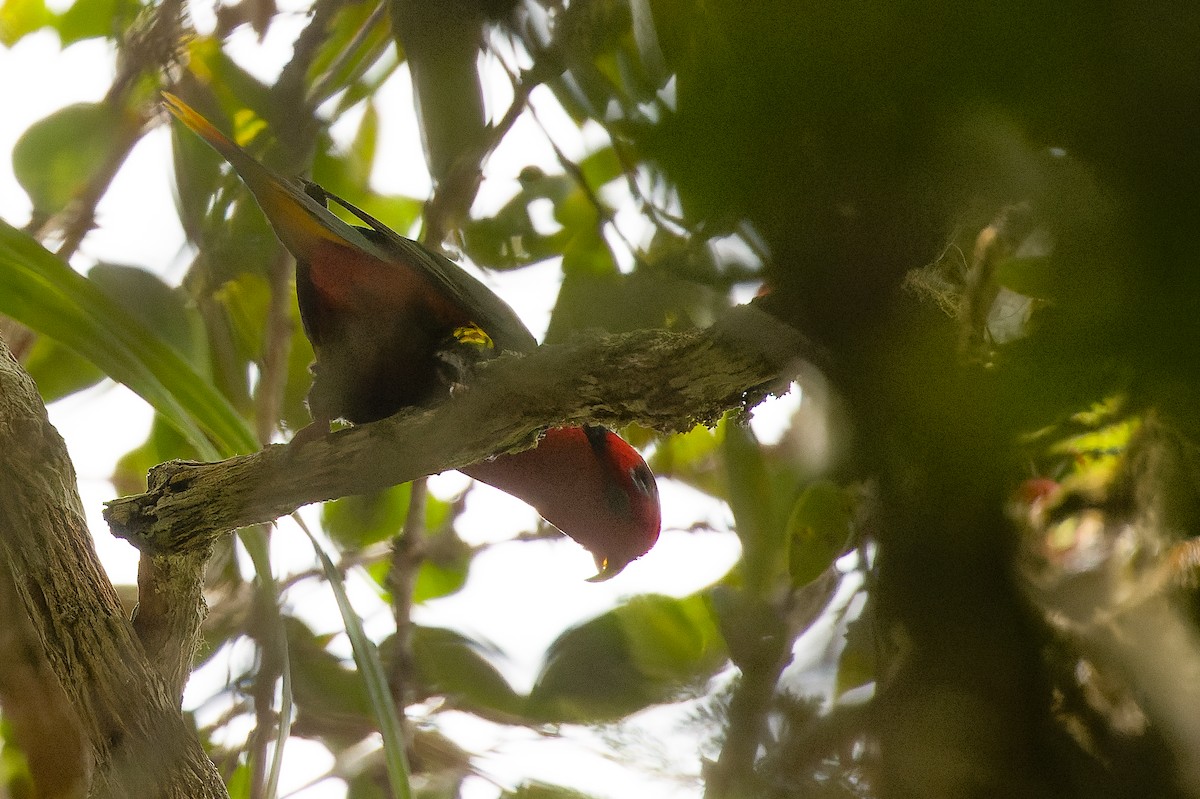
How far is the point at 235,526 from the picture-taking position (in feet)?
5.25

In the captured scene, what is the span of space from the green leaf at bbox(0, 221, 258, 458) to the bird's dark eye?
1.02m

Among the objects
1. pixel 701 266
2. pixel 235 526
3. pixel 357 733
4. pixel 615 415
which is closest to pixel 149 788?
pixel 235 526

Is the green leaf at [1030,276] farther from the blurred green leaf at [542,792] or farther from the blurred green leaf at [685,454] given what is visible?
the blurred green leaf at [685,454]

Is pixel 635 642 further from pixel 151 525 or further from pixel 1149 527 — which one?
pixel 151 525

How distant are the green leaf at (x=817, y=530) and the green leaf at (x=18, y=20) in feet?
8.79

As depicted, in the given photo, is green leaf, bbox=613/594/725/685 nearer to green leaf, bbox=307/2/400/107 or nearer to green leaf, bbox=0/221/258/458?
green leaf, bbox=307/2/400/107

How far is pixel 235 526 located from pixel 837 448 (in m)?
1.44

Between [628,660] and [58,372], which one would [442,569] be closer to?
[58,372]

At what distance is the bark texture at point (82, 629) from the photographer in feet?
4.50

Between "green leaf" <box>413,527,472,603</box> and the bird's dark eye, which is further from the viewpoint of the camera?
"green leaf" <box>413,527,472,603</box>

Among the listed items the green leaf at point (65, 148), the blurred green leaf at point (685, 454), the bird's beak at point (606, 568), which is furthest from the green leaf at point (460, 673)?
the green leaf at point (65, 148)

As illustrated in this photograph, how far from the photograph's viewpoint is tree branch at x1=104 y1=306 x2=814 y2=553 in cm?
120

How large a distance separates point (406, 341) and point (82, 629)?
926 millimetres

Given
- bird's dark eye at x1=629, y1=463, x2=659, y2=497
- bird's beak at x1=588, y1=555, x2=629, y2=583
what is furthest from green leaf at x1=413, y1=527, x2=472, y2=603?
bird's dark eye at x1=629, y1=463, x2=659, y2=497
